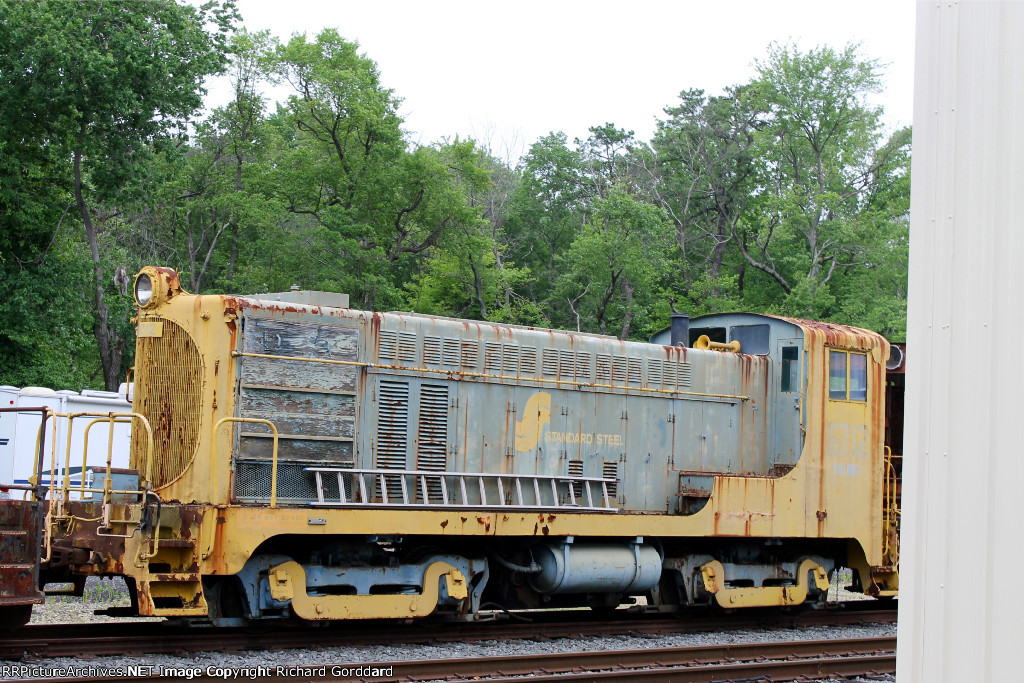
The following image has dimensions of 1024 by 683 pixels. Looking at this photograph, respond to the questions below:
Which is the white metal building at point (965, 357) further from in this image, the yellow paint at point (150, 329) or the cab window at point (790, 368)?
the cab window at point (790, 368)

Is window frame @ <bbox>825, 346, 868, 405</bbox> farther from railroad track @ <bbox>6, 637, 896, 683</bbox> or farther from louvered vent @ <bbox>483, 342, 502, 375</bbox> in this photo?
louvered vent @ <bbox>483, 342, 502, 375</bbox>

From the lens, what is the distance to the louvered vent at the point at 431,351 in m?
10.6

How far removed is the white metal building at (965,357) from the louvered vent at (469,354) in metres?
7.05

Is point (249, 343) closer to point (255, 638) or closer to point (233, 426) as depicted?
point (233, 426)

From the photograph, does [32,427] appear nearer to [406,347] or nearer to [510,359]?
[406,347]

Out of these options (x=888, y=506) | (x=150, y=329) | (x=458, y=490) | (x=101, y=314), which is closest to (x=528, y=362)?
(x=458, y=490)

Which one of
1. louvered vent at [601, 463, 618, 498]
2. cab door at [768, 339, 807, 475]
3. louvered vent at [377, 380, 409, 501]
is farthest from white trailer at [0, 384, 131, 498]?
cab door at [768, 339, 807, 475]

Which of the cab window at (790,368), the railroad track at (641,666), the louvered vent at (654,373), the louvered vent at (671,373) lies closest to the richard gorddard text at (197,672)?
the railroad track at (641,666)

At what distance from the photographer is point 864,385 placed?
12945 millimetres

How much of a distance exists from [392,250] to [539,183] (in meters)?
10.5

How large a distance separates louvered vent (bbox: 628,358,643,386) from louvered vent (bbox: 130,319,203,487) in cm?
520

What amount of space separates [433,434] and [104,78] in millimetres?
15238

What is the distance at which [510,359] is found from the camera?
36.7 feet

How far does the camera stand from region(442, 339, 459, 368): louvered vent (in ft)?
35.3
